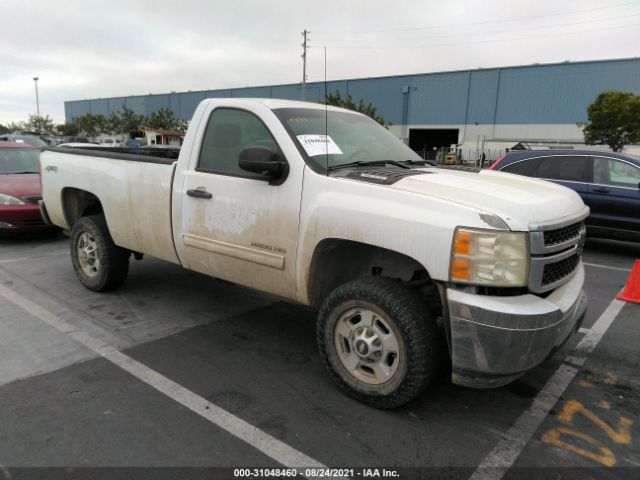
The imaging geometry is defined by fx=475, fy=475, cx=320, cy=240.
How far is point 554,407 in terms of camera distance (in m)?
3.10

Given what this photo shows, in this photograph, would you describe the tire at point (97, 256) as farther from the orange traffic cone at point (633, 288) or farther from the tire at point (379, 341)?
the orange traffic cone at point (633, 288)

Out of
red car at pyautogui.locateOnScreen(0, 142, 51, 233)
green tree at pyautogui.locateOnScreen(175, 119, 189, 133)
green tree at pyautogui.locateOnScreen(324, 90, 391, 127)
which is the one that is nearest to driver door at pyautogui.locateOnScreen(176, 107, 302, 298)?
red car at pyautogui.locateOnScreen(0, 142, 51, 233)

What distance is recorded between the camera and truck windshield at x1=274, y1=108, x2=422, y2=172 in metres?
3.34

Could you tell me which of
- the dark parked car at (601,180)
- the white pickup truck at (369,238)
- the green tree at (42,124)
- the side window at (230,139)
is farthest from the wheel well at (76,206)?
the green tree at (42,124)

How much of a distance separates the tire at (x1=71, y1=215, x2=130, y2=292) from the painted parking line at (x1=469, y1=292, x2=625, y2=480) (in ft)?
12.8

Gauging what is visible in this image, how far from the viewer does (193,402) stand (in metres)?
3.02

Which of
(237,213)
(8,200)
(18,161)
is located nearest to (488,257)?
(237,213)

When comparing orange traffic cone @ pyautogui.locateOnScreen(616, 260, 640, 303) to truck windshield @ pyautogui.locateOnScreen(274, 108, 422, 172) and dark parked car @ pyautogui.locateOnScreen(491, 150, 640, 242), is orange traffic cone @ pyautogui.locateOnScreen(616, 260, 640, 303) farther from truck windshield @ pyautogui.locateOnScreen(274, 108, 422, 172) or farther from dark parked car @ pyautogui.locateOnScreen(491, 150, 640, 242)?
truck windshield @ pyautogui.locateOnScreen(274, 108, 422, 172)

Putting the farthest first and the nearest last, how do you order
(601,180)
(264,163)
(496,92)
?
1. (496,92)
2. (601,180)
3. (264,163)

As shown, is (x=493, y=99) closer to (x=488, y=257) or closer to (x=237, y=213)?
(x=237, y=213)

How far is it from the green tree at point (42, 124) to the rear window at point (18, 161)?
234 ft

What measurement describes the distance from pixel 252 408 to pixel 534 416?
178 cm

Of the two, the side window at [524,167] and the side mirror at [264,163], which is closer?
the side mirror at [264,163]

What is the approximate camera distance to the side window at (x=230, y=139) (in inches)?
139
